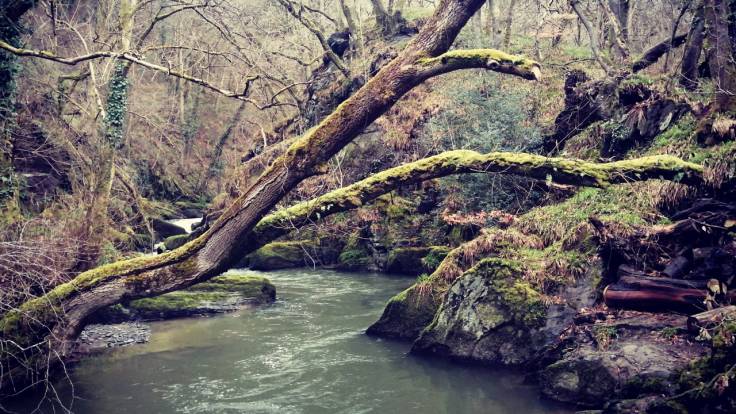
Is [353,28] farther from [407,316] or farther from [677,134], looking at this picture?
[407,316]

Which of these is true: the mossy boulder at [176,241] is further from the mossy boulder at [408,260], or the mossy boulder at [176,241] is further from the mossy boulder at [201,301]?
the mossy boulder at [408,260]

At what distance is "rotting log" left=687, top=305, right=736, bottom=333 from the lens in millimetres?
6288

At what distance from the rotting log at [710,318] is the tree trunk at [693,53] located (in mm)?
6108

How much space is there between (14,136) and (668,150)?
14.0m

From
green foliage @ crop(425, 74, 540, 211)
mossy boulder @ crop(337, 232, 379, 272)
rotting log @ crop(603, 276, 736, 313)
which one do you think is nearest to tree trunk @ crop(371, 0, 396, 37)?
green foliage @ crop(425, 74, 540, 211)

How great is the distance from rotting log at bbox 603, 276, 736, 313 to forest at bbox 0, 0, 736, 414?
3 cm

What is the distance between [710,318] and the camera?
645 centimetres

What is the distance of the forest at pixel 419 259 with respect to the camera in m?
6.91

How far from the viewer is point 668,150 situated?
10.6 m

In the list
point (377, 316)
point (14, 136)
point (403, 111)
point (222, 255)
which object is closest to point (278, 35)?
point (403, 111)

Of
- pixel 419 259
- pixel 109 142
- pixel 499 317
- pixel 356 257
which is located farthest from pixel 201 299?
pixel 499 317

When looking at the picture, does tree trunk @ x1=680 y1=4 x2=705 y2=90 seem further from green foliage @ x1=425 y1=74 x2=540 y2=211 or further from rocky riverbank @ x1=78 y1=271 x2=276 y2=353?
rocky riverbank @ x1=78 y1=271 x2=276 y2=353

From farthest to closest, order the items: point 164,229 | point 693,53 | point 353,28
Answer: point 353,28 → point 164,229 → point 693,53

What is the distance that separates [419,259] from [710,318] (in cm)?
903
